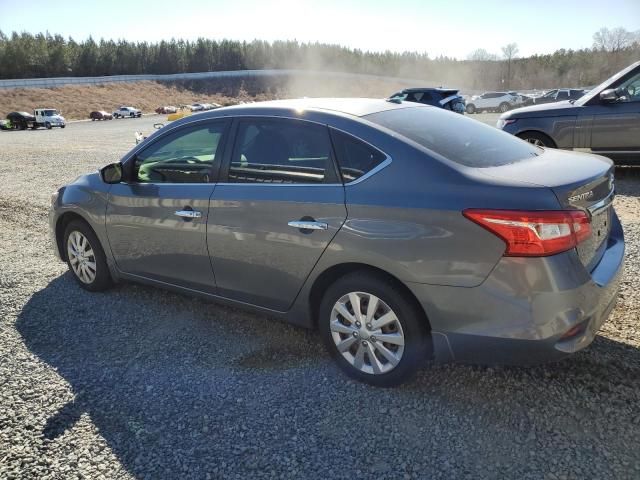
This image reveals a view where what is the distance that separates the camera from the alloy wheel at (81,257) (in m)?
4.63

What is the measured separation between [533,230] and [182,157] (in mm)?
2618

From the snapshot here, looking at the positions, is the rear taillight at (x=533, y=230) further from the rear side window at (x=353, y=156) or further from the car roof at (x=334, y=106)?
the car roof at (x=334, y=106)

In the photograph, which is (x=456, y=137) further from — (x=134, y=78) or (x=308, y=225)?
(x=134, y=78)

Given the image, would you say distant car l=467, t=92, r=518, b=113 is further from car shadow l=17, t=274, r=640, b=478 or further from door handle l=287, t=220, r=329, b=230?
door handle l=287, t=220, r=329, b=230

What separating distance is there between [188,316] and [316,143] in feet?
6.26

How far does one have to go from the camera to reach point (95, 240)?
453 cm

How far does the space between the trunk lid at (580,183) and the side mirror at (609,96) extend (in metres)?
5.62

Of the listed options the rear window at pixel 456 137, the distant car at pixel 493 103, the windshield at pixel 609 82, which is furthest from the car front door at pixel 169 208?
the distant car at pixel 493 103

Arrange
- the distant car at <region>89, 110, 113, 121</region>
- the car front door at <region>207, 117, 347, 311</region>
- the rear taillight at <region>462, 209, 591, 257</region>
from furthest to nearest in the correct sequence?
the distant car at <region>89, 110, 113, 121</region>, the car front door at <region>207, 117, 347, 311</region>, the rear taillight at <region>462, 209, 591, 257</region>

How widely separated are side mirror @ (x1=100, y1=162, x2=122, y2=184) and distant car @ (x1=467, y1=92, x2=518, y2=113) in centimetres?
4244

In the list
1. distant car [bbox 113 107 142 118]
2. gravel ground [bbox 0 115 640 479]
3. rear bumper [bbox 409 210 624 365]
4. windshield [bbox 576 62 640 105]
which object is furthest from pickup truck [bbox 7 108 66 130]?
rear bumper [bbox 409 210 624 365]

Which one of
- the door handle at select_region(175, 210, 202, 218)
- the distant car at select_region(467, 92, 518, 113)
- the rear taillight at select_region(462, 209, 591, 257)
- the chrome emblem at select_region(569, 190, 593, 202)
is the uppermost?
the distant car at select_region(467, 92, 518, 113)

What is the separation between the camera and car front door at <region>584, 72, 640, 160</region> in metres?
7.77

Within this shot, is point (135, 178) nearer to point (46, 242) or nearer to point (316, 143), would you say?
point (316, 143)
